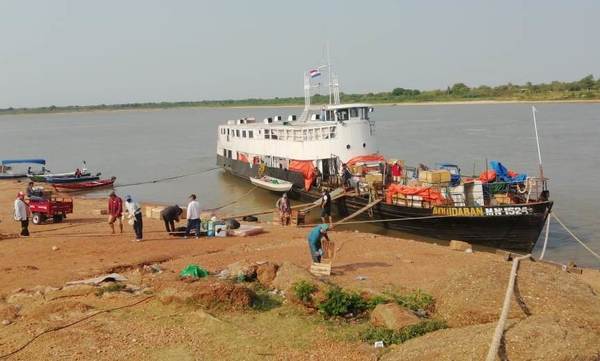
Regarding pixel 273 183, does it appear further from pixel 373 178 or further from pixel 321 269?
pixel 321 269

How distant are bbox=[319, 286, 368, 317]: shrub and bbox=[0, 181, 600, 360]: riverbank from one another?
21 centimetres

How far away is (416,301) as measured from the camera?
10305 millimetres

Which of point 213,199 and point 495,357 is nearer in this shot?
point 495,357

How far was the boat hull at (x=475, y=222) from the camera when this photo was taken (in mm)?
18328

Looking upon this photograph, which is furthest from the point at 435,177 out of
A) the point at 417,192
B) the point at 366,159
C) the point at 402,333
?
the point at 402,333

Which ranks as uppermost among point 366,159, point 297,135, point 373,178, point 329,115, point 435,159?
point 329,115

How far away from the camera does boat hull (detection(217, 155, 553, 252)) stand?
18328mm

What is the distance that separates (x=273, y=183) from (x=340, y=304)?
19876 millimetres

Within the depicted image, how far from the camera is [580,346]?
7.00 m

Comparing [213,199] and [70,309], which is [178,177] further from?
[70,309]

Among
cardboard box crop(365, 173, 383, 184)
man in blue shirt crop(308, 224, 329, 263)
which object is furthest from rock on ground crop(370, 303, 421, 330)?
cardboard box crop(365, 173, 383, 184)

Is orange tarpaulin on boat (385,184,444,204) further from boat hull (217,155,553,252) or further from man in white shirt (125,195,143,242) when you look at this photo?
man in white shirt (125,195,143,242)

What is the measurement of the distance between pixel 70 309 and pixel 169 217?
24.3 feet

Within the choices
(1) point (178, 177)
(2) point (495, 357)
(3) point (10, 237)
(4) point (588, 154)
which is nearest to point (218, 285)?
(2) point (495, 357)
